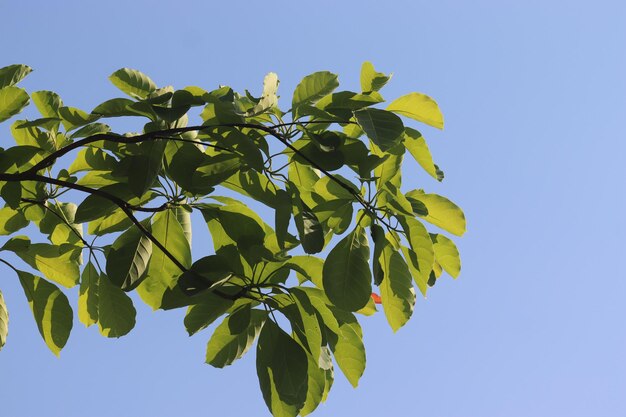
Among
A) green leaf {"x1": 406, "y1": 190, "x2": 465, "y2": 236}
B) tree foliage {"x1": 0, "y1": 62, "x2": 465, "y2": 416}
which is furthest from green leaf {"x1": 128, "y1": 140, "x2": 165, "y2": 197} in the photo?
green leaf {"x1": 406, "y1": 190, "x2": 465, "y2": 236}

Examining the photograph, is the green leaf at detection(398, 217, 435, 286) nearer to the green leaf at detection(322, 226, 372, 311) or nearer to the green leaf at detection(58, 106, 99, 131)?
the green leaf at detection(322, 226, 372, 311)

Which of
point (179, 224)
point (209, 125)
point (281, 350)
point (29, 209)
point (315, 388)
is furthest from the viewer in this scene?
point (29, 209)

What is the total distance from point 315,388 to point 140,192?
25.0 inches

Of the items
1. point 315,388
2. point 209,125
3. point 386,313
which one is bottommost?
point 315,388

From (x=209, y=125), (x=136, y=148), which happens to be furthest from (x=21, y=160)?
(x=209, y=125)

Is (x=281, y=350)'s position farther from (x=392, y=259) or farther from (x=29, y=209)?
(x=29, y=209)

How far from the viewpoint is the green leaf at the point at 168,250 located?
211 centimetres

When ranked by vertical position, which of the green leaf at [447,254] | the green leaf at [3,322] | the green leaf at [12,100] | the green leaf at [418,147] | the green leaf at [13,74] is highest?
the green leaf at [13,74]

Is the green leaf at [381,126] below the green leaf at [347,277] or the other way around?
the other way around

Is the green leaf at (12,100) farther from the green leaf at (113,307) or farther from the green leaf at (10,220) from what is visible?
the green leaf at (113,307)

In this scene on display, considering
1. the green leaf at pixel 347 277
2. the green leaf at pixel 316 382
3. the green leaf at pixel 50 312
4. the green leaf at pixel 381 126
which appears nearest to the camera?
the green leaf at pixel 381 126

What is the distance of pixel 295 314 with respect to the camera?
1.85 metres

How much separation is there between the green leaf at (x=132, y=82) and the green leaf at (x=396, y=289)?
0.70 metres

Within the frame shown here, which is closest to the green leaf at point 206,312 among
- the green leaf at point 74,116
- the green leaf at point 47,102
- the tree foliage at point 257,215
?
the tree foliage at point 257,215
